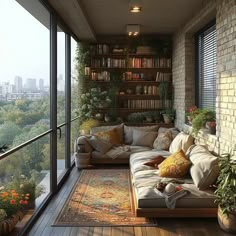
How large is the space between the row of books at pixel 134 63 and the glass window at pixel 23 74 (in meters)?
3.38

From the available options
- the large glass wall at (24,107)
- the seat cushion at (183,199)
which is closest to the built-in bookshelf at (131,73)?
the large glass wall at (24,107)

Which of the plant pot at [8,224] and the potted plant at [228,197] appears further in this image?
the potted plant at [228,197]

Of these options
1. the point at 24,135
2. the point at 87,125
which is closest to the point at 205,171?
the point at 24,135

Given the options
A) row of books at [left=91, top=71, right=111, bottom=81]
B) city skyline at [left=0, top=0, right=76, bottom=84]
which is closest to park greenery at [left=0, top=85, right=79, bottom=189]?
city skyline at [left=0, top=0, right=76, bottom=84]

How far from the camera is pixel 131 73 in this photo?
27.6 ft

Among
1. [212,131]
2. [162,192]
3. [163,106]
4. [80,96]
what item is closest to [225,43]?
[212,131]

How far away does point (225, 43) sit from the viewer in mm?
4293

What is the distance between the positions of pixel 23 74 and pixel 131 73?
4.76 metres

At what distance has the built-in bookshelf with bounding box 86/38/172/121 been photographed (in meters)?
8.30

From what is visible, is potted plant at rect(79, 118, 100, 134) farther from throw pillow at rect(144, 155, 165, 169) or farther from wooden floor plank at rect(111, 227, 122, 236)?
wooden floor plank at rect(111, 227, 122, 236)

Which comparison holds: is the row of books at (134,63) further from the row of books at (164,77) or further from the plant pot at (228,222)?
the plant pot at (228,222)

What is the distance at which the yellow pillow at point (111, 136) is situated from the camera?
24.0 ft

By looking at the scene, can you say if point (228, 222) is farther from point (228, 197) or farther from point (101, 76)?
point (101, 76)

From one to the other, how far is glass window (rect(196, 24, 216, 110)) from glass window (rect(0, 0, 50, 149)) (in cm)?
262
